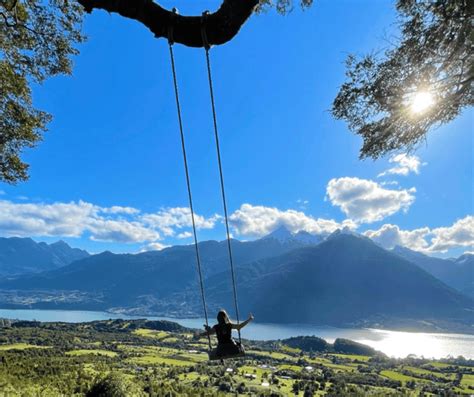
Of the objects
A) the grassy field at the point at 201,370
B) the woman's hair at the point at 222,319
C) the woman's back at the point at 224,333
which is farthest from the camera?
the grassy field at the point at 201,370

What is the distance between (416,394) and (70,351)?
63.4 meters

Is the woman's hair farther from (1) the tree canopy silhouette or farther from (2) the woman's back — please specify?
(1) the tree canopy silhouette

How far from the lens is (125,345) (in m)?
92.4

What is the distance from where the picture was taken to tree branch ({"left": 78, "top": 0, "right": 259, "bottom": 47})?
250 cm

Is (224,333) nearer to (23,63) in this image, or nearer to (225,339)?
(225,339)

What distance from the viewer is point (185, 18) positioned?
2.62 m

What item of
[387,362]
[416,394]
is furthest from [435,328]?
[416,394]

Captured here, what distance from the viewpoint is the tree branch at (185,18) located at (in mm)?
2504

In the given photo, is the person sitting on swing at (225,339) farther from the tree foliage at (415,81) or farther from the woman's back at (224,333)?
the tree foliage at (415,81)

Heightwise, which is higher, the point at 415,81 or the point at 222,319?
the point at 415,81

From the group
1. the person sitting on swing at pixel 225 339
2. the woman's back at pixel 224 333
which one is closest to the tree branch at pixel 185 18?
the person sitting on swing at pixel 225 339

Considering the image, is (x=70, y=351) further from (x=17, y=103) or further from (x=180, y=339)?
(x=17, y=103)

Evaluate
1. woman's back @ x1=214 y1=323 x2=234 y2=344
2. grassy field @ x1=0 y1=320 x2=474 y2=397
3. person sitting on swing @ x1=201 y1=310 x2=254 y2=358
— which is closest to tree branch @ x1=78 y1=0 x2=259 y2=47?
person sitting on swing @ x1=201 y1=310 x2=254 y2=358

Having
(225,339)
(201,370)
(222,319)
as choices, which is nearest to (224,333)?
(225,339)
